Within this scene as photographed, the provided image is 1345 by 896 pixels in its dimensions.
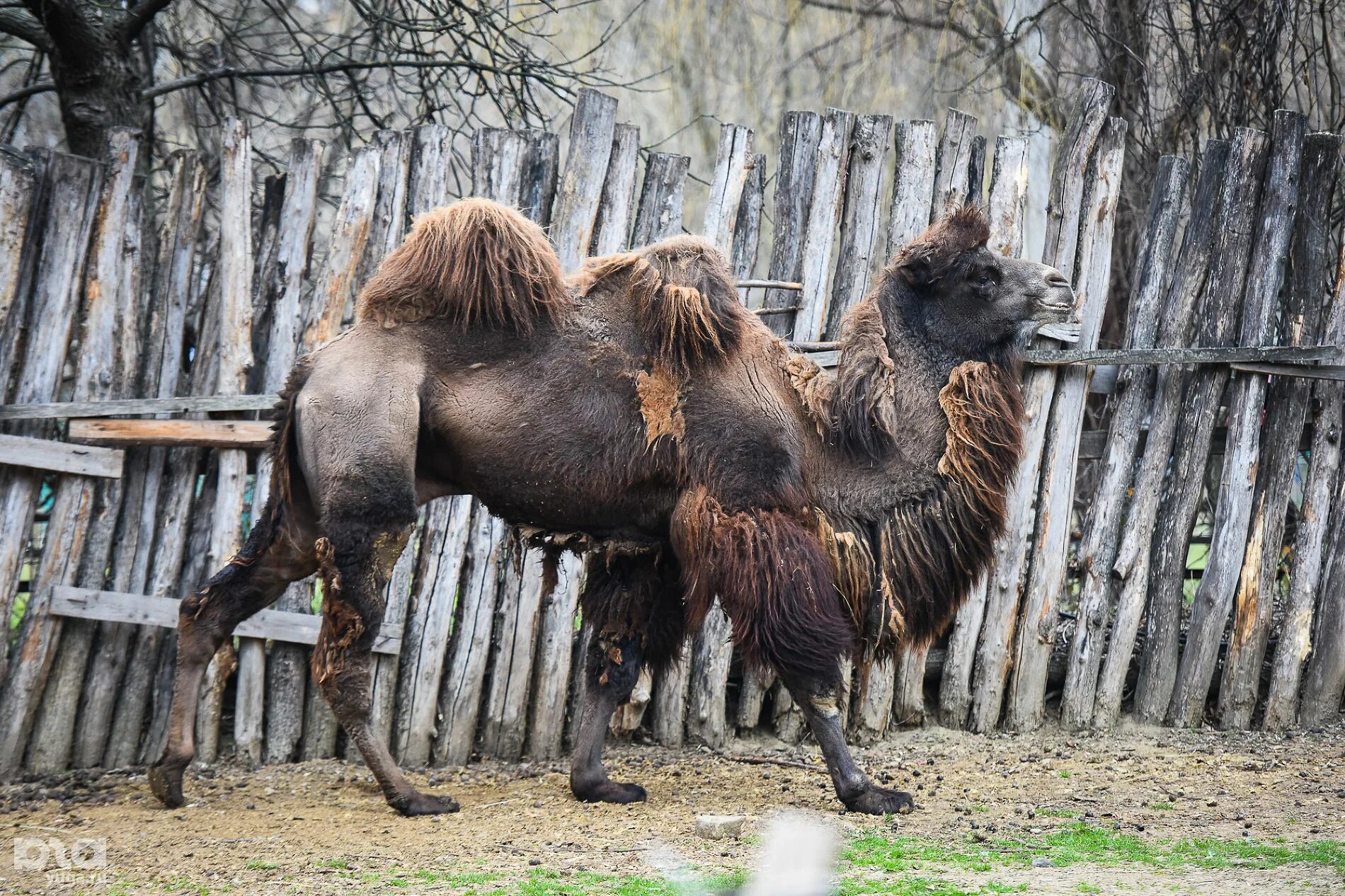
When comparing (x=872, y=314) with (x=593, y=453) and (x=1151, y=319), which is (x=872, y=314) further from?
(x=1151, y=319)

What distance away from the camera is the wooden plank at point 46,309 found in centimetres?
596

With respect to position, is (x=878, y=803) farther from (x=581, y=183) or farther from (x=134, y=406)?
(x=134, y=406)

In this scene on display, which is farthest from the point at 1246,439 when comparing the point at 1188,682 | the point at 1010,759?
the point at 1010,759

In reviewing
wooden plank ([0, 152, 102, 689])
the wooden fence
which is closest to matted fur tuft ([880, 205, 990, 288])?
the wooden fence

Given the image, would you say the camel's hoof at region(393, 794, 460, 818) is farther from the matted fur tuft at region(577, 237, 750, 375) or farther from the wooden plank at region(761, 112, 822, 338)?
the wooden plank at region(761, 112, 822, 338)

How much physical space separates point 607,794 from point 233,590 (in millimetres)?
1823

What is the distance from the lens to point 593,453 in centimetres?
519

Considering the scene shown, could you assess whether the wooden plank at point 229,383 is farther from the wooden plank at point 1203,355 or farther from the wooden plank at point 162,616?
the wooden plank at point 1203,355

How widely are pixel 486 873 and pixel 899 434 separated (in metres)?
2.47

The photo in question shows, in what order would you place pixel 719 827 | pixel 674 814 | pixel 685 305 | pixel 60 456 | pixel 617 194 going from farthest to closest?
pixel 617 194
pixel 60 456
pixel 685 305
pixel 674 814
pixel 719 827

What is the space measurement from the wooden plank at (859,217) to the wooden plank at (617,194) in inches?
44.3

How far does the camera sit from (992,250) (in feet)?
21.1

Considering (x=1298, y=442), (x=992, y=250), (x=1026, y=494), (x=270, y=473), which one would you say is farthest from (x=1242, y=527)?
(x=270, y=473)

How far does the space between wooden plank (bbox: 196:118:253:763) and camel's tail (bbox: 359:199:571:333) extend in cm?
120
